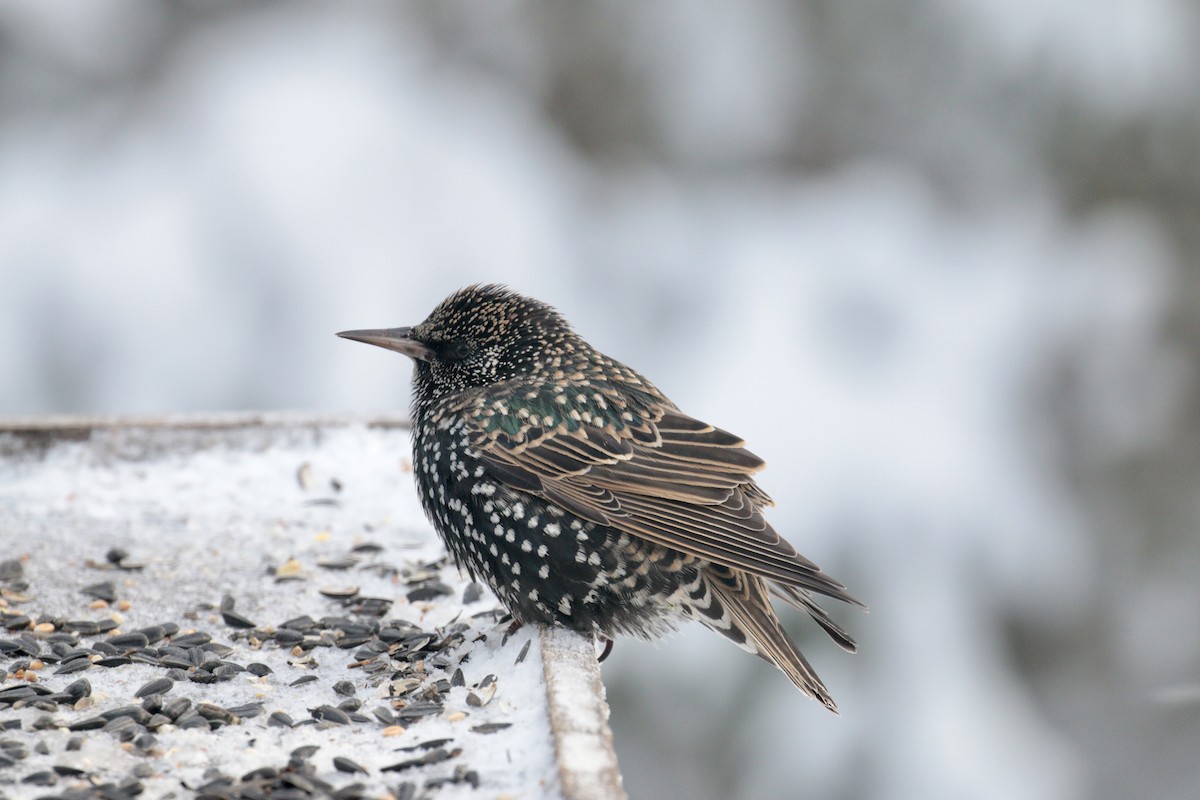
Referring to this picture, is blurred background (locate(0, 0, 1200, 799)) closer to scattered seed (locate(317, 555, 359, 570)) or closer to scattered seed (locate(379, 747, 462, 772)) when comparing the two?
scattered seed (locate(317, 555, 359, 570))

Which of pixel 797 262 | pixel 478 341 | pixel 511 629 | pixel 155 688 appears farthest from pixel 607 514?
pixel 797 262

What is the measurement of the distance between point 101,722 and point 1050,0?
5.39 metres

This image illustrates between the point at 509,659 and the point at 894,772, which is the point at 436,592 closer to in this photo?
the point at 509,659

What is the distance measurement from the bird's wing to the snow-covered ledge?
30 cm

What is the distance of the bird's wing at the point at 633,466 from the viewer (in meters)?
2.81

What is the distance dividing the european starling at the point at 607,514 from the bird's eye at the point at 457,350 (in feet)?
0.57

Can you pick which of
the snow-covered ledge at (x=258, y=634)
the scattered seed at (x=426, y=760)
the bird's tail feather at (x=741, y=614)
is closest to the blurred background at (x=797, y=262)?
the snow-covered ledge at (x=258, y=634)

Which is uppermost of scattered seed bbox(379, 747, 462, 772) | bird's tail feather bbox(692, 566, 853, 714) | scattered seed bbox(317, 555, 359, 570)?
bird's tail feather bbox(692, 566, 853, 714)

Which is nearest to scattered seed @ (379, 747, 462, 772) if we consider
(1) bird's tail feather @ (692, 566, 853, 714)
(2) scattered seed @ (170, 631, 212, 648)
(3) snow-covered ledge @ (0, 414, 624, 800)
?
(3) snow-covered ledge @ (0, 414, 624, 800)

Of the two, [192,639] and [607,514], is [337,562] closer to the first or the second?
[192,639]

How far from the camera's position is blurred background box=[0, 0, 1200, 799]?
19.2 feet

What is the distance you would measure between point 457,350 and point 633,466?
62cm

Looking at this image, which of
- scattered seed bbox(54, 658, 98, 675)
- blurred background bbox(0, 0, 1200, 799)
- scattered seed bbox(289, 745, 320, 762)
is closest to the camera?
scattered seed bbox(289, 745, 320, 762)

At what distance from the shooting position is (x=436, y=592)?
3.21 m
